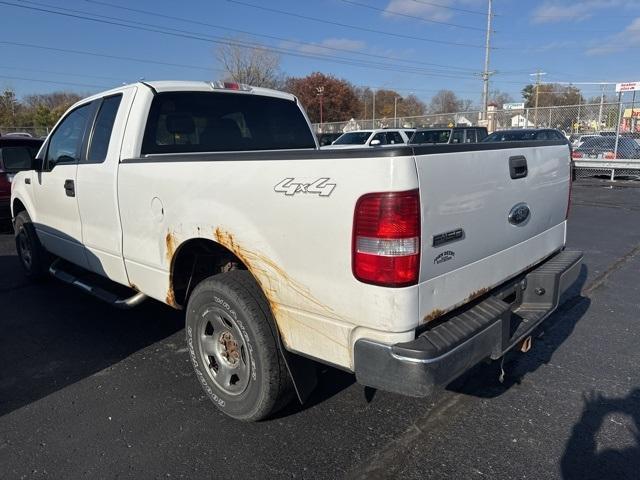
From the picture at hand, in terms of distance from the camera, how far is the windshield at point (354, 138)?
67.3 feet

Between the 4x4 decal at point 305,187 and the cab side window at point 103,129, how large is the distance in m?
2.03

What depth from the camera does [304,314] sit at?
249 centimetres

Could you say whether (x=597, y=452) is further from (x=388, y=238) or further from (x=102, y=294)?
(x=102, y=294)

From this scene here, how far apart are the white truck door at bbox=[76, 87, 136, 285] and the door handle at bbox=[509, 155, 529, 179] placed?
265 cm

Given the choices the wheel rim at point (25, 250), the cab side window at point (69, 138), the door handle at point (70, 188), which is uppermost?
the cab side window at point (69, 138)

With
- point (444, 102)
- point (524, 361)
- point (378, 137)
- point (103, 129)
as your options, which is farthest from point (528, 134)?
point (444, 102)

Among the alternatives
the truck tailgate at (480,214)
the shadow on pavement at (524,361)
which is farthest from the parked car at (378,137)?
the truck tailgate at (480,214)

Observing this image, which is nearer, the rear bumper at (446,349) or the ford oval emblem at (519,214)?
the rear bumper at (446,349)

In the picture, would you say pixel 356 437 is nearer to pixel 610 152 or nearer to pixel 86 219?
pixel 86 219

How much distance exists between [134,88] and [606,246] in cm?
696

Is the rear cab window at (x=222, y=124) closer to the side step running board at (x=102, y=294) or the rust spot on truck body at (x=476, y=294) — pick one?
the side step running board at (x=102, y=294)

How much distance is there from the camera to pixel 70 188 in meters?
4.30

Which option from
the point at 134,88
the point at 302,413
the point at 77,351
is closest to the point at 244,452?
the point at 302,413

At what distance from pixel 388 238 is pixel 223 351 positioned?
1445mm
